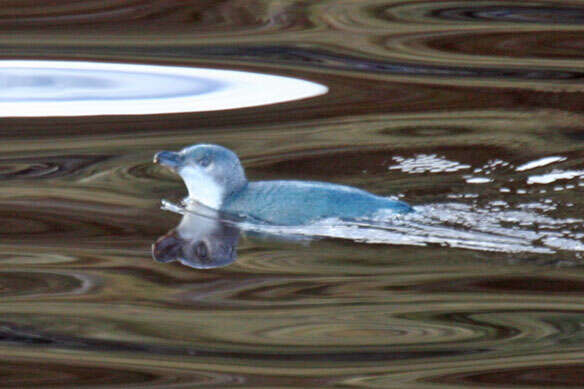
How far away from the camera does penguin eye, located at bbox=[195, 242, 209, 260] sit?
17.4ft

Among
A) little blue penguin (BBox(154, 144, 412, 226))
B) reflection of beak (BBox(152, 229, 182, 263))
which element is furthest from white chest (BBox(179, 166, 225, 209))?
reflection of beak (BBox(152, 229, 182, 263))

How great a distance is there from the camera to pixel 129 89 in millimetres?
8320

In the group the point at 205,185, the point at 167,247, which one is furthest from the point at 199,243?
the point at 205,185

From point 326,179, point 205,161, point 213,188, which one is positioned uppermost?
point 205,161

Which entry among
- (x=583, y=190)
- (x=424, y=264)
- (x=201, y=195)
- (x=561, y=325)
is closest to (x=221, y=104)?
(x=201, y=195)

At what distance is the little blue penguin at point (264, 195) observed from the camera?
5771mm

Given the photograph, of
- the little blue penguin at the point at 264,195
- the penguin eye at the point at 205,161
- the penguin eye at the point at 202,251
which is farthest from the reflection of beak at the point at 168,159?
the penguin eye at the point at 202,251

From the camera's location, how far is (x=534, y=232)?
565 cm

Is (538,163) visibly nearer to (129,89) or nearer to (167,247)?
(167,247)

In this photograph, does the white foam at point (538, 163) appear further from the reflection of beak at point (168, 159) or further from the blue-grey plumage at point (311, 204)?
the reflection of beak at point (168, 159)

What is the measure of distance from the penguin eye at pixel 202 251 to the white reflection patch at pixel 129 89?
2672 millimetres

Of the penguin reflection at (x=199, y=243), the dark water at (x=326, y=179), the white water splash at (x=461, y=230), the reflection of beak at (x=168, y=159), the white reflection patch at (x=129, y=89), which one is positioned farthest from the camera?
Result: the white reflection patch at (x=129, y=89)

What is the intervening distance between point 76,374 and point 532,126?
4570 millimetres

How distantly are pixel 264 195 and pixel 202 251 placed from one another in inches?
27.0
